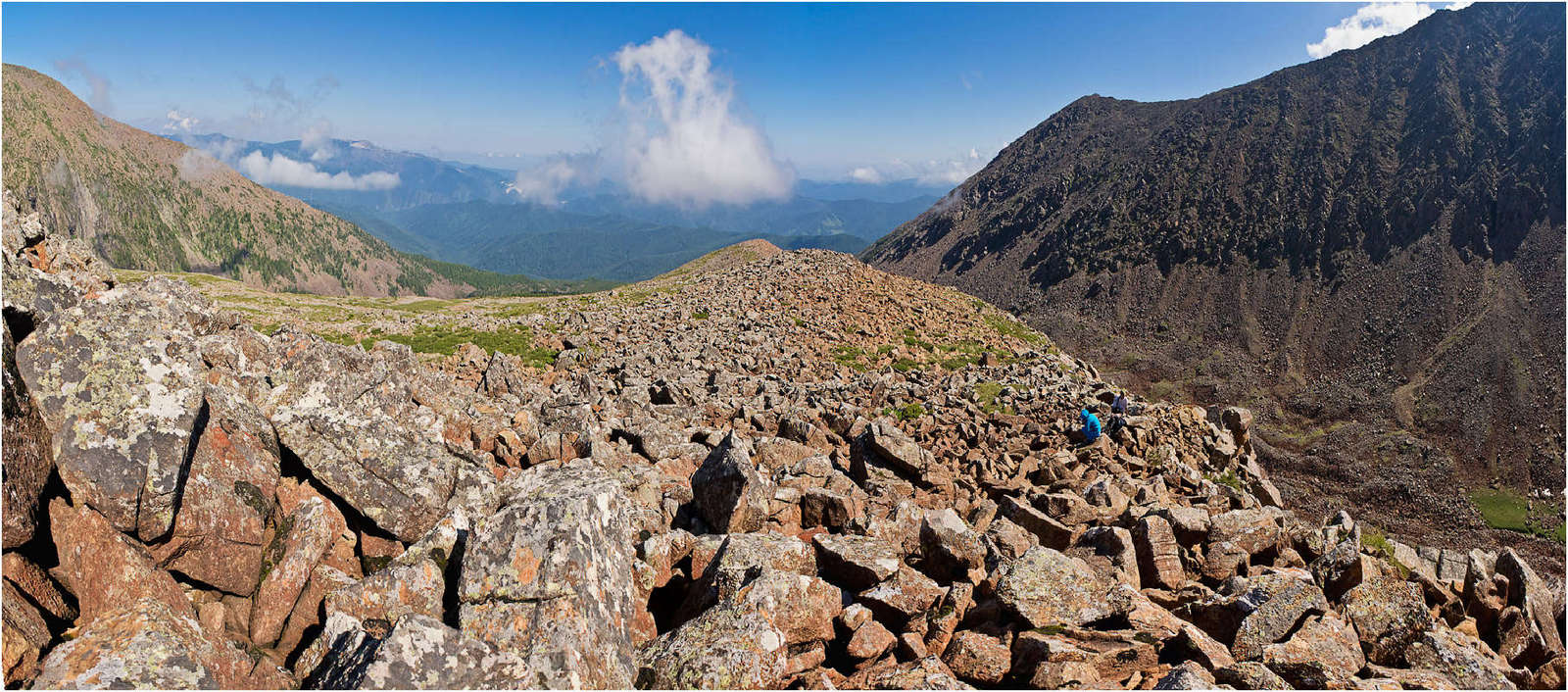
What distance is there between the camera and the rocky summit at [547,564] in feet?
23.6

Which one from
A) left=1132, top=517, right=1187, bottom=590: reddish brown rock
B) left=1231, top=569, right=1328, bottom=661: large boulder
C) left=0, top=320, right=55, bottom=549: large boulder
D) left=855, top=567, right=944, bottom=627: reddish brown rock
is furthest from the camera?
left=1132, top=517, right=1187, bottom=590: reddish brown rock

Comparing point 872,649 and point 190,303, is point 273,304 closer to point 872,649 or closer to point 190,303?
point 190,303

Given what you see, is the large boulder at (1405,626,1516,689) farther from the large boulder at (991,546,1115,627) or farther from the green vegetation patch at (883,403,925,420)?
the green vegetation patch at (883,403,925,420)

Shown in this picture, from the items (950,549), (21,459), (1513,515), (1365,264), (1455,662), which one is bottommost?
(1513,515)

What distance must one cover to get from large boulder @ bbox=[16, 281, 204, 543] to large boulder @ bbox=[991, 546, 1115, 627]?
38.8 feet

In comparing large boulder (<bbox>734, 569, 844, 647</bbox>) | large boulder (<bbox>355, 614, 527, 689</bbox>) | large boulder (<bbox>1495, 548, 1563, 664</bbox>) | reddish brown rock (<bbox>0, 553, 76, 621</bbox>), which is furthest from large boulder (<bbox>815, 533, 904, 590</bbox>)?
large boulder (<bbox>1495, 548, 1563, 664</bbox>)

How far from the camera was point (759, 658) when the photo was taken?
7891 millimetres

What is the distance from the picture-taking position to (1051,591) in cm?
979

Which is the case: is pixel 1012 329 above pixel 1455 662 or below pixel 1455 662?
above

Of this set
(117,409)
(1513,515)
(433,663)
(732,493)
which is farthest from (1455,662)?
(1513,515)

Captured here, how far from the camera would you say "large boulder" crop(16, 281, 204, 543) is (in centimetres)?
781

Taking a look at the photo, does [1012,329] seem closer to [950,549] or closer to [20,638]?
[950,549]

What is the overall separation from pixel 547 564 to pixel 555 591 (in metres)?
0.36

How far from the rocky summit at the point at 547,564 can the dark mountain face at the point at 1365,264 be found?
290 feet
